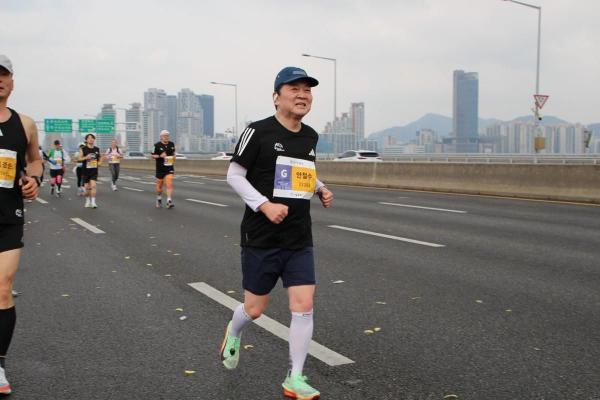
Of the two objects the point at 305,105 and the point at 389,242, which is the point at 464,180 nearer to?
the point at 389,242

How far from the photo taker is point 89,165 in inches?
627

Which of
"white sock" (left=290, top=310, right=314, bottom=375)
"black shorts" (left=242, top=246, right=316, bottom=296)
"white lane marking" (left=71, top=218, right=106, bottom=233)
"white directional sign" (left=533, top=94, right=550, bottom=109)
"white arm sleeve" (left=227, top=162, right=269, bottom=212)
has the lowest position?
"white lane marking" (left=71, top=218, right=106, bottom=233)

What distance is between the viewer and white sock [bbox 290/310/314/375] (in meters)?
3.44

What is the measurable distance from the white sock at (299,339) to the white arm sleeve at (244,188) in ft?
2.21

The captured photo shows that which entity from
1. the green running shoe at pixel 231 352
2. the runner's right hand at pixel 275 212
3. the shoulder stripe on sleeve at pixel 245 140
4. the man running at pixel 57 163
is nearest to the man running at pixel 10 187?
the green running shoe at pixel 231 352

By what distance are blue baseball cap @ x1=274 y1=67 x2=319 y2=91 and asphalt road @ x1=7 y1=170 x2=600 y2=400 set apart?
1775 mm

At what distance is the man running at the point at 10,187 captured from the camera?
11.7 ft

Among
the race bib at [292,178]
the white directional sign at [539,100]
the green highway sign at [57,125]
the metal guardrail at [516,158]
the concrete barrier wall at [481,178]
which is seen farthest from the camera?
the green highway sign at [57,125]

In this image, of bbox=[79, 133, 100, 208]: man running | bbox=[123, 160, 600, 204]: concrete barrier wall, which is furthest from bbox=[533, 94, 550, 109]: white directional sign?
bbox=[79, 133, 100, 208]: man running

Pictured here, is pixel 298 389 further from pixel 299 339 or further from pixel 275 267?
pixel 275 267

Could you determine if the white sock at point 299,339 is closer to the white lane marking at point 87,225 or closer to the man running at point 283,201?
the man running at point 283,201

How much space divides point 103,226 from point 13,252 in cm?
824

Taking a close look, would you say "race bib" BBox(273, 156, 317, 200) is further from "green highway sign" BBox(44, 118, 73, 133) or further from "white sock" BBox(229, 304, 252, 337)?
"green highway sign" BBox(44, 118, 73, 133)

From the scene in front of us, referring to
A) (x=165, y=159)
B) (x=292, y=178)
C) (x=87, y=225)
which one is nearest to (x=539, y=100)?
(x=165, y=159)
